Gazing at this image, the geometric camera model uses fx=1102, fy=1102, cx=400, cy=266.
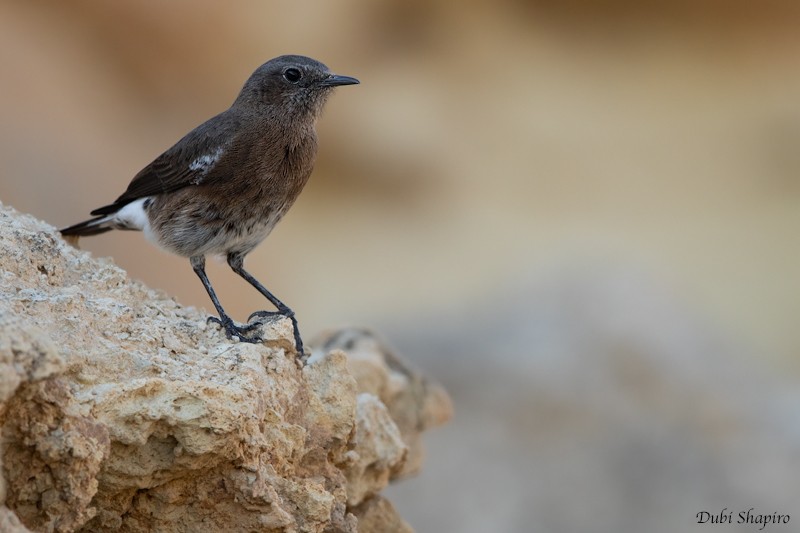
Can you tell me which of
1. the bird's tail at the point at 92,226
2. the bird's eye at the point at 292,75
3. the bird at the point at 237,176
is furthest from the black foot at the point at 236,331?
the bird's eye at the point at 292,75

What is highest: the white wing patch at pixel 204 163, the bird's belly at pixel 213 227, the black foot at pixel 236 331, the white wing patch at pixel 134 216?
the white wing patch at pixel 204 163

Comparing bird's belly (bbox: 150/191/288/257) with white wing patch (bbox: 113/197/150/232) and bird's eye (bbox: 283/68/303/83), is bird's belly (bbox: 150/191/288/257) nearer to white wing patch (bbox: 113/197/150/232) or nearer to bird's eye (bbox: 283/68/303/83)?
white wing patch (bbox: 113/197/150/232)

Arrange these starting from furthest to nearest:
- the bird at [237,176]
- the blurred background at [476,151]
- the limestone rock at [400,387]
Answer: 1. the blurred background at [476,151]
2. the limestone rock at [400,387]
3. the bird at [237,176]

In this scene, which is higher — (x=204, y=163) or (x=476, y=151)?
(x=476, y=151)

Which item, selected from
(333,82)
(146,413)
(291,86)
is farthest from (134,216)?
(146,413)

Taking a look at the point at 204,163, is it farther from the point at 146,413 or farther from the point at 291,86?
the point at 146,413
